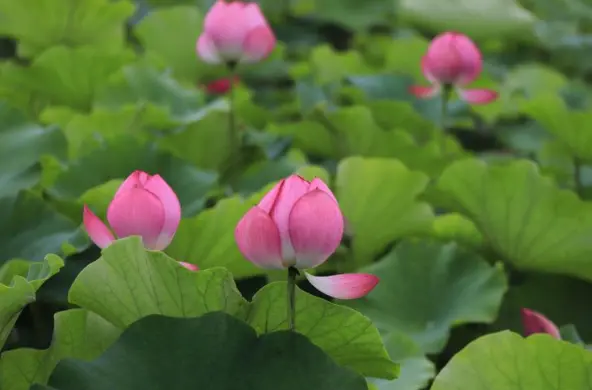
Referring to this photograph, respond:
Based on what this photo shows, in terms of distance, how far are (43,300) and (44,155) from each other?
0.67 feet

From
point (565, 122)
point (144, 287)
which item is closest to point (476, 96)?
point (565, 122)

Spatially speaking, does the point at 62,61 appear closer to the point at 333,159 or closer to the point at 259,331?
the point at 333,159

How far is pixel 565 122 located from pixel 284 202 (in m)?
0.63

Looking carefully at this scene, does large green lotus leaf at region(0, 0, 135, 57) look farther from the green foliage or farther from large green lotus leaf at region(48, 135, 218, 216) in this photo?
large green lotus leaf at region(48, 135, 218, 216)

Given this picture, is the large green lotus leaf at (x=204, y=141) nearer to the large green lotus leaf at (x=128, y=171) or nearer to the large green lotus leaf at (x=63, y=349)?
the large green lotus leaf at (x=128, y=171)

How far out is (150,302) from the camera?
0.50 metres

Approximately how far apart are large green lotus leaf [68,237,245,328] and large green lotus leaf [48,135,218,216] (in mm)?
272

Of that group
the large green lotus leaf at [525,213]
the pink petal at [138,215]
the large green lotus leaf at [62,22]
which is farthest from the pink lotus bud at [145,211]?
the large green lotus leaf at [62,22]

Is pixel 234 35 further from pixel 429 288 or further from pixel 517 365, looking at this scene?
pixel 517 365

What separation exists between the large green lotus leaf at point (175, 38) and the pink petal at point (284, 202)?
88 cm

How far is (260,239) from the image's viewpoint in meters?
0.47

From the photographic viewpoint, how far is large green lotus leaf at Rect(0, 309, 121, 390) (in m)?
0.49

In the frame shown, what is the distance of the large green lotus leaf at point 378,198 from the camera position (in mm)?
791

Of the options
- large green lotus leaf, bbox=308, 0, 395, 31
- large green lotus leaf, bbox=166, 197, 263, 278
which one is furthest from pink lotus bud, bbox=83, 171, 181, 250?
large green lotus leaf, bbox=308, 0, 395, 31
